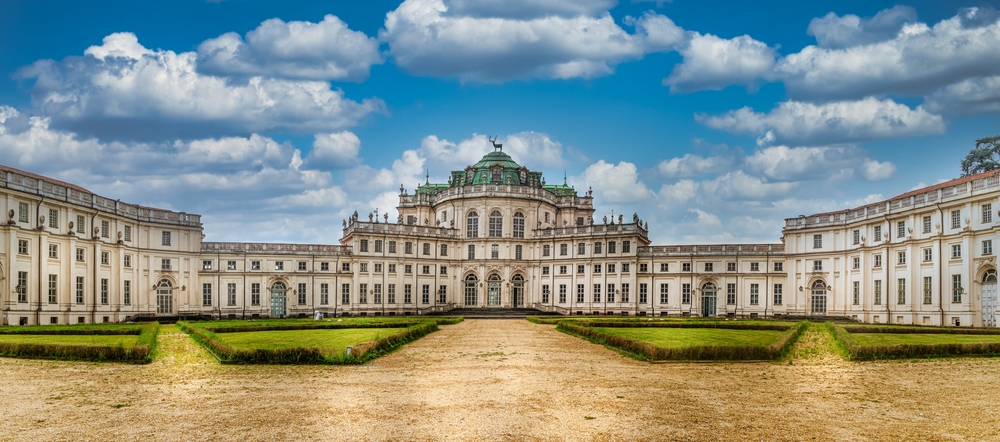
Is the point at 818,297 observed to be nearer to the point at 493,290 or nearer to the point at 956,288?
the point at 956,288

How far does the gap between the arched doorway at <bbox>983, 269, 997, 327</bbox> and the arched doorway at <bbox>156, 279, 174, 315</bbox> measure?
64173 mm

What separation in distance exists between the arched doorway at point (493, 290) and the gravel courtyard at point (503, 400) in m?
60.3

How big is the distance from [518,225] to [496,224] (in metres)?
2.48

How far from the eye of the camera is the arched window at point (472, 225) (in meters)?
88.4

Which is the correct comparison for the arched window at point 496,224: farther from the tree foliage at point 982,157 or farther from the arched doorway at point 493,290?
the tree foliage at point 982,157

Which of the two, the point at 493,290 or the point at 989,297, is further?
the point at 493,290

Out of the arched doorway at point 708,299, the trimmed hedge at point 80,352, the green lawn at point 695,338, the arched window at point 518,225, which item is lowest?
the arched doorway at point 708,299

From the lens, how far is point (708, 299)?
8006cm

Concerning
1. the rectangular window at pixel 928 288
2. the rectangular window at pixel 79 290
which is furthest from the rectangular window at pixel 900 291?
the rectangular window at pixel 79 290

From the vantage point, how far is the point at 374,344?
→ 2981 centimetres

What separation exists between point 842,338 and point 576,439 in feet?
77.1

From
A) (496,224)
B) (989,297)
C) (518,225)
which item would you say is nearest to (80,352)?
(989,297)

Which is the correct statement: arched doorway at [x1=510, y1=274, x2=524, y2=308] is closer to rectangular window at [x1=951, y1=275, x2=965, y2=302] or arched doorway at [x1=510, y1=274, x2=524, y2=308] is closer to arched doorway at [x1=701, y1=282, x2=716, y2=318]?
arched doorway at [x1=701, y1=282, x2=716, y2=318]

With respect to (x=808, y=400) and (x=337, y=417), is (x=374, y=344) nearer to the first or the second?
(x=337, y=417)
